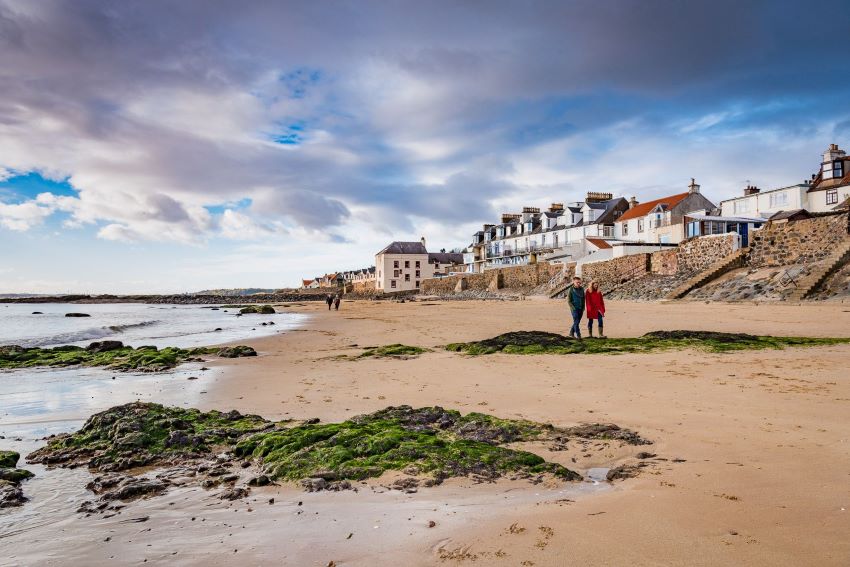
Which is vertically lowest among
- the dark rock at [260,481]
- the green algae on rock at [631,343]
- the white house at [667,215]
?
the dark rock at [260,481]

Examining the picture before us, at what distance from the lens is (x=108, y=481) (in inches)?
175

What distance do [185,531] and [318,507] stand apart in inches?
34.9

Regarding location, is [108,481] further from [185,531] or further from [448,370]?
[448,370]

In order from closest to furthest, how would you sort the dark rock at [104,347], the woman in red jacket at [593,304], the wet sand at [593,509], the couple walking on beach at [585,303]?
the wet sand at [593,509] → the couple walking on beach at [585,303] → the woman in red jacket at [593,304] → the dark rock at [104,347]

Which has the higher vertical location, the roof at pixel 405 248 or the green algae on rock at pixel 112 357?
the roof at pixel 405 248

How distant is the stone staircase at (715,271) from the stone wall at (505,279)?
1947 cm

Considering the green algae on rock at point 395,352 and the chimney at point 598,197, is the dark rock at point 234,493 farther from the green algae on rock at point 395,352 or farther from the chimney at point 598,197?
the chimney at point 598,197

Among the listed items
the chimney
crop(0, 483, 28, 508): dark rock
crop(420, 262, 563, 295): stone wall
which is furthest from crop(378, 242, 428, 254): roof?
crop(0, 483, 28, 508): dark rock

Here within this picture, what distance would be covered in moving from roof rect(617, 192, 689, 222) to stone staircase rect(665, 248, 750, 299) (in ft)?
65.8

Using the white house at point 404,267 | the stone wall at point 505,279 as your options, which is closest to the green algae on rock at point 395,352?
the stone wall at point 505,279

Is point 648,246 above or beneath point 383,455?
above

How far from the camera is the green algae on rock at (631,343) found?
1149cm

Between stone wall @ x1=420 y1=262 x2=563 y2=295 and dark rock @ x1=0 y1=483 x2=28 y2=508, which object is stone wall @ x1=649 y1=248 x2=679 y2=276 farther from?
dark rock @ x1=0 y1=483 x2=28 y2=508

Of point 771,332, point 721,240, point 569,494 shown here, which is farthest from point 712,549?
point 721,240
